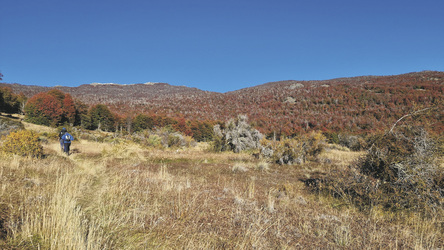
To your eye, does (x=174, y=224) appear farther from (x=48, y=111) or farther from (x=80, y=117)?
(x=80, y=117)

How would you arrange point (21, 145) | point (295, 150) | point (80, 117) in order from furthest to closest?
point (80, 117), point (295, 150), point (21, 145)

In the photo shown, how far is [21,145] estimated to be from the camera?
9727 mm

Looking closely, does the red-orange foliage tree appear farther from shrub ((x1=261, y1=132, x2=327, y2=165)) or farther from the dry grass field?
the dry grass field

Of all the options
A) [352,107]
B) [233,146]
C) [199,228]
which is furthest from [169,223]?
[352,107]

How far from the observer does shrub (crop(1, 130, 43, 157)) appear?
9.46m

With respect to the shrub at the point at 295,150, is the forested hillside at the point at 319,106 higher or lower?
higher

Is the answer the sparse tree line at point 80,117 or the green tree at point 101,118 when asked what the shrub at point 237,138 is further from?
the green tree at point 101,118

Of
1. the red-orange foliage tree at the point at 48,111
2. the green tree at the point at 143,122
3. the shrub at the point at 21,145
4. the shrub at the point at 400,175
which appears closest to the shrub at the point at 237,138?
the shrub at the point at 21,145

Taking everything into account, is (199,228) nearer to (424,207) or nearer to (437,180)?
(424,207)

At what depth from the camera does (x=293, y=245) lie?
118 inches

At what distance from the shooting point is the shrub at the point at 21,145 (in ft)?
31.0

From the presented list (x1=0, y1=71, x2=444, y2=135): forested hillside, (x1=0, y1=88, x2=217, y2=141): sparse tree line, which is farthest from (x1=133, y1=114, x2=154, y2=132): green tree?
(x1=0, y1=71, x2=444, y2=135): forested hillside

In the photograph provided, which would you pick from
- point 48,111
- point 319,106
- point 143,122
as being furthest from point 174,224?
point 319,106

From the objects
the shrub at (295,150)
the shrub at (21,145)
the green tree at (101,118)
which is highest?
the green tree at (101,118)
